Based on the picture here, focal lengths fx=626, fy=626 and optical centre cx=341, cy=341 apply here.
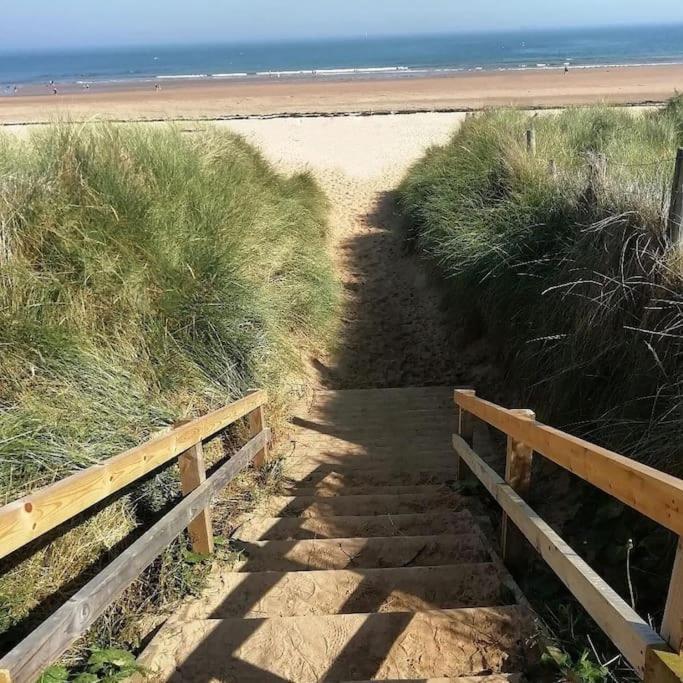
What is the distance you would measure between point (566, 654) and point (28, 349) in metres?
3.56

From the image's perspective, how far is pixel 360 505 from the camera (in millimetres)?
4984

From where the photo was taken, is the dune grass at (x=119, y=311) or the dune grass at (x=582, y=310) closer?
the dune grass at (x=582, y=310)

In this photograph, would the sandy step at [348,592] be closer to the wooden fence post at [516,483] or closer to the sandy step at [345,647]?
the wooden fence post at [516,483]

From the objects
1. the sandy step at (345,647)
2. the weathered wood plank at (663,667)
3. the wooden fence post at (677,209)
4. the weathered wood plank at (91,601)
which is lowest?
the sandy step at (345,647)

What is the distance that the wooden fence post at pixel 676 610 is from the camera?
70.8 inches

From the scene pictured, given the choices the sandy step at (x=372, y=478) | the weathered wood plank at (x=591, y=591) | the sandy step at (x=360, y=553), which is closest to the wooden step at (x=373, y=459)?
the sandy step at (x=372, y=478)

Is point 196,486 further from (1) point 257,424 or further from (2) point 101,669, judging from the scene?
(1) point 257,424

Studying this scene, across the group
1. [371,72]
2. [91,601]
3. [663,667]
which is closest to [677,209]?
[663,667]

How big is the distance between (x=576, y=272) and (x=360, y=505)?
8.76 ft

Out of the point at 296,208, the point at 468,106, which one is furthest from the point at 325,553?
the point at 468,106

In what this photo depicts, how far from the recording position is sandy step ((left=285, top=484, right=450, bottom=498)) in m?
5.34

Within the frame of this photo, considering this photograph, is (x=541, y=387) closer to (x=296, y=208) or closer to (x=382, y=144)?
(x=296, y=208)

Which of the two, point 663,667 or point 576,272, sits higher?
point 576,272

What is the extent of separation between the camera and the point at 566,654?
2.64 m
